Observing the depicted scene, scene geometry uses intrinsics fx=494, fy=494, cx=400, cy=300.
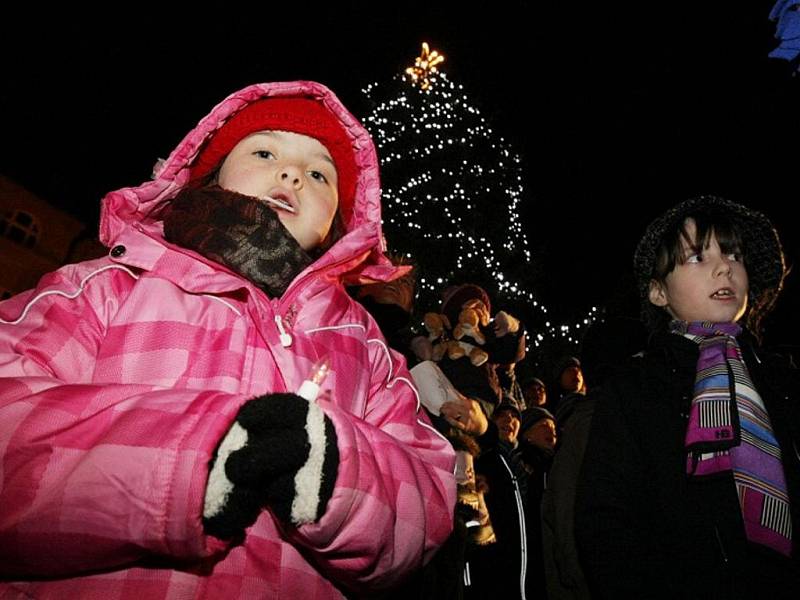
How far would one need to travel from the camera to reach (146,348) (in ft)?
3.81

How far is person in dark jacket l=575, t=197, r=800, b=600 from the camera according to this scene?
5.26 feet

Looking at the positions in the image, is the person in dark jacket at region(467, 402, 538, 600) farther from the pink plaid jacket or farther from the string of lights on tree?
the string of lights on tree

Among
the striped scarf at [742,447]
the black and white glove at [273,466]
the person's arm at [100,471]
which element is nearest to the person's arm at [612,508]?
the striped scarf at [742,447]

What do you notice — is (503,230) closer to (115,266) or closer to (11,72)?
(11,72)

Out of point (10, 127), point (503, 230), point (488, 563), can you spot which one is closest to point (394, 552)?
point (488, 563)

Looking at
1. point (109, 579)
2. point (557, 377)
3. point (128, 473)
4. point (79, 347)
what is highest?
point (557, 377)

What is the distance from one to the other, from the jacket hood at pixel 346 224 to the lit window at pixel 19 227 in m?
10.3

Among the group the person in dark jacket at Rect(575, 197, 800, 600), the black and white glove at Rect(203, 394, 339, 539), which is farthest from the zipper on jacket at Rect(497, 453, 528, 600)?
the black and white glove at Rect(203, 394, 339, 539)

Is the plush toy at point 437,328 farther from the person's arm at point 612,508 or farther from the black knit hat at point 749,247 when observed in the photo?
the person's arm at point 612,508

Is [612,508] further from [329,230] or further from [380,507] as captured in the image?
[329,230]

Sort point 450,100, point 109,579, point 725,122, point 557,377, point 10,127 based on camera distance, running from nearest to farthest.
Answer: point 109,579 < point 557,377 < point 10,127 < point 725,122 < point 450,100

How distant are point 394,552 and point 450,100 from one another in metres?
13.9

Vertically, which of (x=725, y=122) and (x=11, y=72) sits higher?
(x=725, y=122)

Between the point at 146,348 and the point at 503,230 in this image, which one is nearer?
the point at 146,348
